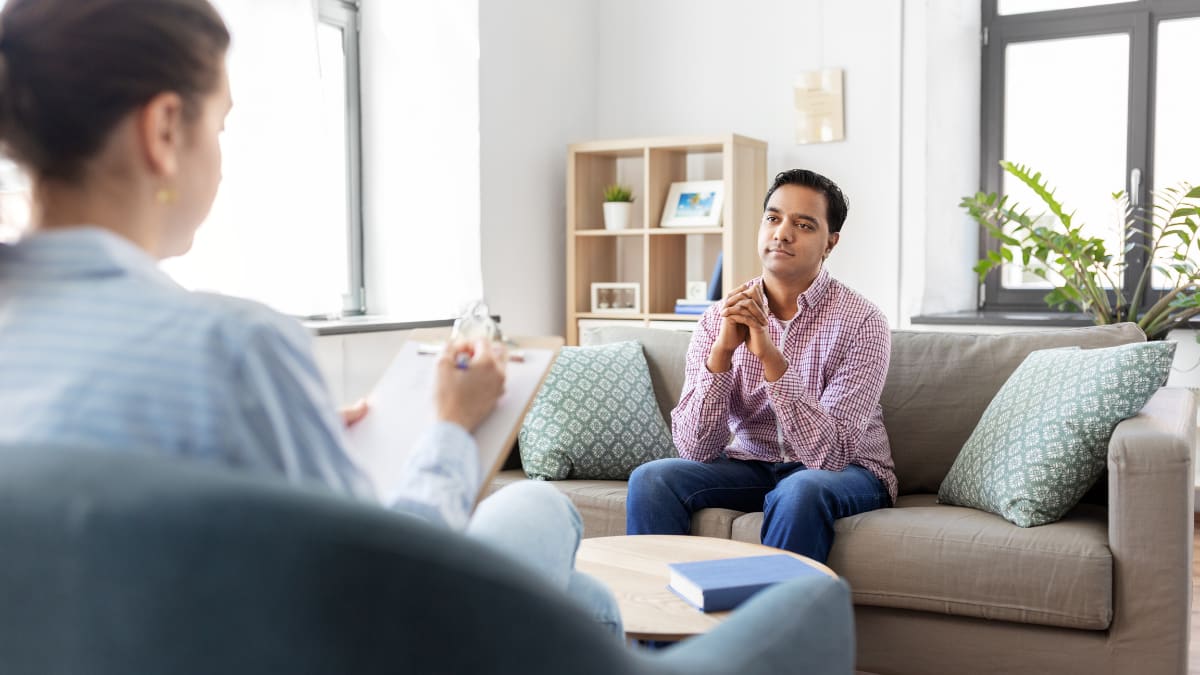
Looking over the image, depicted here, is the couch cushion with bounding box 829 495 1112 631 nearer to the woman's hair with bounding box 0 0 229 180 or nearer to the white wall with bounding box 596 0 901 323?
the woman's hair with bounding box 0 0 229 180

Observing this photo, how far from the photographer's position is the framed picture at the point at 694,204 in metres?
4.46

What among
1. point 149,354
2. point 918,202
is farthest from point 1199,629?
point 149,354

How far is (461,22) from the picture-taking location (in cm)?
430

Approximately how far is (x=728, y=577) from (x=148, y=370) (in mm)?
1141

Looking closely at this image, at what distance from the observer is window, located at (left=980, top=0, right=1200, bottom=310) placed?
4.25m

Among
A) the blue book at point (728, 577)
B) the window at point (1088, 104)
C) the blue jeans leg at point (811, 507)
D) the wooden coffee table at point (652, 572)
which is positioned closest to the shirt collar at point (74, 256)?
the wooden coffee table at point (652, 572)

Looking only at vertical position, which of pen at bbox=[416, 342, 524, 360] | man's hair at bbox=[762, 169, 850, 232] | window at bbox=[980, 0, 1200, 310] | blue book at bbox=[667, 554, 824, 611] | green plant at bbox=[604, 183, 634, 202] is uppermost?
window at bbox=[980, 0, 1200, 310]

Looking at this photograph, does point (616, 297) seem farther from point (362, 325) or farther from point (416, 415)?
point (416, 415)

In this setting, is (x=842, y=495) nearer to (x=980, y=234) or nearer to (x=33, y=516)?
(x=33, y=516)

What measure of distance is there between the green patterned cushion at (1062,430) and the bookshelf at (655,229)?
208 cm

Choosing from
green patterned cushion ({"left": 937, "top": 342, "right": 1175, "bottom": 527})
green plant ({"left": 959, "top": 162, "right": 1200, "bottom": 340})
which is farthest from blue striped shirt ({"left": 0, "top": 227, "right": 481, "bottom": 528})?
green plant ({"left": 959, "top": 162, "right": 1200, "bottom": 340})

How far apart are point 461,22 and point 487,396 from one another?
3578 mm

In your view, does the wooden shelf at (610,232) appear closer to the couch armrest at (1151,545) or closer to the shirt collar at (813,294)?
the shirt collar at (813,294)

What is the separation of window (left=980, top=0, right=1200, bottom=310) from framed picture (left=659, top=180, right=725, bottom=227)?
3.70 ft
